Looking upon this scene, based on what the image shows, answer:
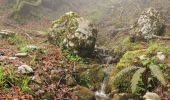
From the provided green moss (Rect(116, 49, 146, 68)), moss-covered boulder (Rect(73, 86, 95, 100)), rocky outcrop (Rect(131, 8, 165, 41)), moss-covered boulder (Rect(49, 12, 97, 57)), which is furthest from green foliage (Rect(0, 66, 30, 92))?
rocky outcrop (Rect(131, 8, 165, 41))

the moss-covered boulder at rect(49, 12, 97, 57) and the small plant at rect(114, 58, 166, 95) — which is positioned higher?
the moss-covered boulder at rect(49, 12, 97, 57)

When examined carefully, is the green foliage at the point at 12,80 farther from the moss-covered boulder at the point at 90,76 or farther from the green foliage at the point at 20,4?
the green foliage at the point at 20,4

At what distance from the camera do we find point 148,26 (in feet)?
44.0

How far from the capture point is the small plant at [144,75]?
8.22m

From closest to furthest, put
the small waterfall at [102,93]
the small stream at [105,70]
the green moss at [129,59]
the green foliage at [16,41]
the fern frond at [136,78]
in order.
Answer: the fern frond at [136,78], the small waterfall at [102,93], the small stream at [105,70], the green moss at [129,59], the green foliage at [16,41]

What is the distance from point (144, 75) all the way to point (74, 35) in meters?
3.80

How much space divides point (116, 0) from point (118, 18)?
657cm

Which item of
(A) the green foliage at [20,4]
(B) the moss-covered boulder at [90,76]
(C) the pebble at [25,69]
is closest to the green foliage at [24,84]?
(C) the pebble at [25,69]

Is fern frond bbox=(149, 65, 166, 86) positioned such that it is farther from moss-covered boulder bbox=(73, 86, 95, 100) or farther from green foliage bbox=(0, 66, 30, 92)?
green foliage bbox=(0, 66, 30, 92)

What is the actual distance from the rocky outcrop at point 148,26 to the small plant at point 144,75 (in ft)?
14.2

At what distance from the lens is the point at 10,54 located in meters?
10.2

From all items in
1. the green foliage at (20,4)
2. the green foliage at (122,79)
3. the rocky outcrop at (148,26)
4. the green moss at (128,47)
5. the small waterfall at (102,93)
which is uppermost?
the green foliage at (20,4)

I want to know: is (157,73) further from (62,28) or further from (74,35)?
(62,28)

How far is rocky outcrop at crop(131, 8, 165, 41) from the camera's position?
13.3 meters
